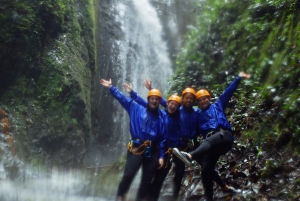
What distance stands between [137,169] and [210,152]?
1.07 metres

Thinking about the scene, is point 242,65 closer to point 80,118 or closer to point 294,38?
point 294,38

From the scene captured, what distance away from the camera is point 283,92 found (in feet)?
19.6

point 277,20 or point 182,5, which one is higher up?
point 182,5

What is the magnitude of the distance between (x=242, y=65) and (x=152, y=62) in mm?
9161

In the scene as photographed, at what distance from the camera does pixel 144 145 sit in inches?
195

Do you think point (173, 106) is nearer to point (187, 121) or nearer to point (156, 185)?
point (187, 121)

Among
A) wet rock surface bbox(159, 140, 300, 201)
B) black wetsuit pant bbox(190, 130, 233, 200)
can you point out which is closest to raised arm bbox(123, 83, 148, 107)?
black wetsuit pant bbox(190, 130, 233, 200)

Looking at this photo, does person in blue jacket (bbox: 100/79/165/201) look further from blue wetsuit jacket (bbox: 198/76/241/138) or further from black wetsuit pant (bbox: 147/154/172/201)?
blue wetsuit jacket (bbox: 198/76/241/138)

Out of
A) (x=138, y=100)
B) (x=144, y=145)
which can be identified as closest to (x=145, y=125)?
(x=144, y=145)

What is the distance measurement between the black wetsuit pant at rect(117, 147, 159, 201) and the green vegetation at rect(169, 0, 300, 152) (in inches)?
80.3

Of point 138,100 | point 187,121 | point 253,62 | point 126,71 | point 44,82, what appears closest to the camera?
Answer: point 187,121

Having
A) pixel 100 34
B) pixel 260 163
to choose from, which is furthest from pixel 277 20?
pixel 100 34

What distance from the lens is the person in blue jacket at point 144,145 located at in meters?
4.93

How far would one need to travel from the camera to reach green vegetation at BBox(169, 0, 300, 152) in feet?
19.0
